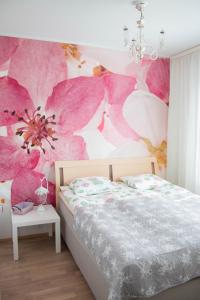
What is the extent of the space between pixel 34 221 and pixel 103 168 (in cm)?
126

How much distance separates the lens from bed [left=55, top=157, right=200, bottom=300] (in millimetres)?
1886

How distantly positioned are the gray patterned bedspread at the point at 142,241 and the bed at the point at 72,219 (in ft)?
0.26

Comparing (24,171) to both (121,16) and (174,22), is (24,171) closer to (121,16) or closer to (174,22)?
(121,16)

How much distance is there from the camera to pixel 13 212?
3.13m

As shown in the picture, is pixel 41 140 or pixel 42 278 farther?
pixel 41 140

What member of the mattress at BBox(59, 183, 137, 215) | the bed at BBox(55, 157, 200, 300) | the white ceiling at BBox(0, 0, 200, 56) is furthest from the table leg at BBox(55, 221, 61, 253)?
the white ceiling at BBox(0, 0, 200, 56)

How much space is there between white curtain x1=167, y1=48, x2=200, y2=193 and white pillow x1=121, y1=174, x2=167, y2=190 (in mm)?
497

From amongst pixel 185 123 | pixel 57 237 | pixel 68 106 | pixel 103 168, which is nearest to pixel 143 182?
pixel 103 168

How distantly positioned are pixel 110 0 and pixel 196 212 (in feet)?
6.82

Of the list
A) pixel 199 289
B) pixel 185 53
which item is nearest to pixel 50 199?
pixel 199 289

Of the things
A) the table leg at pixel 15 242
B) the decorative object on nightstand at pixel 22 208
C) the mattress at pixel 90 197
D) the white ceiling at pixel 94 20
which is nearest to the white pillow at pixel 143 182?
the mattress at pixel 90 197

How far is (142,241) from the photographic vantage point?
6.57 feet

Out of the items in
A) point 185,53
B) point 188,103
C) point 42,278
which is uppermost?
point 185,53

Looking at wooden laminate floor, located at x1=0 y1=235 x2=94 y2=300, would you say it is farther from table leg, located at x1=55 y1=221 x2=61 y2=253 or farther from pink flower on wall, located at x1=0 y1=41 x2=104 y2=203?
pink flower on wall, located at x1=0 y1=41 x2=104 y2=203
